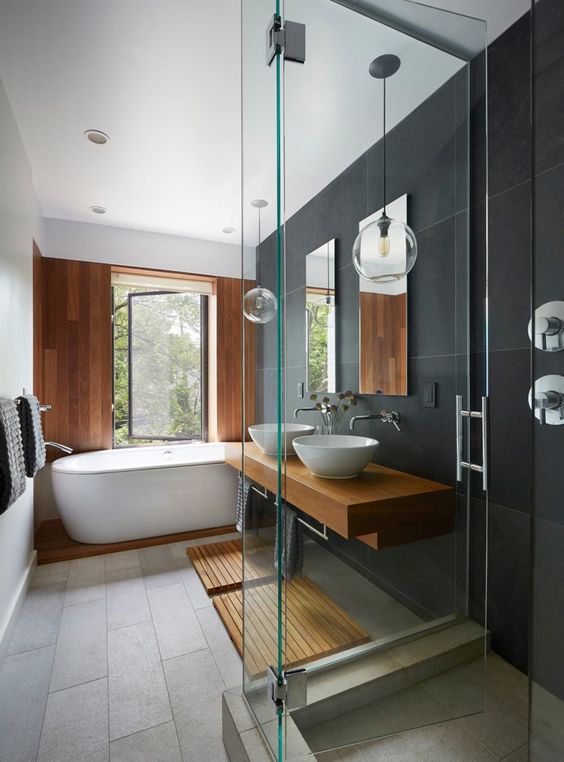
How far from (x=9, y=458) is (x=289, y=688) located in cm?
150

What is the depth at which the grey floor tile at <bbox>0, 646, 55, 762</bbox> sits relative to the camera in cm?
145

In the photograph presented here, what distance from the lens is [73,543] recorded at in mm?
3135

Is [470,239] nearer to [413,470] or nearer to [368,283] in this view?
[368,283]

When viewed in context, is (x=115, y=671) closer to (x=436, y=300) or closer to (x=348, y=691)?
(x=348, y=691)

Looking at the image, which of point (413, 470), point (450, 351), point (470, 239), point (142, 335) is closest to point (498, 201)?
point (470, 239)

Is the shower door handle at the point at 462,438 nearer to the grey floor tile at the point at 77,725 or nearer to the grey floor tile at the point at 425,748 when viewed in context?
the grey floor tile at the point at 425,748

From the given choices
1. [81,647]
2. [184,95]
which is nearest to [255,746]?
[81,647]

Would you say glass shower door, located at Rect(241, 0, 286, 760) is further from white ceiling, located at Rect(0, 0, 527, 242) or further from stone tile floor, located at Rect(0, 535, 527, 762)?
stone tile floor, located at Rect(0, 535, 527, 762)

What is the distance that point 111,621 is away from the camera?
224 cm

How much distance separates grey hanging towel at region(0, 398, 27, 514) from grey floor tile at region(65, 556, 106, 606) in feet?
3.04

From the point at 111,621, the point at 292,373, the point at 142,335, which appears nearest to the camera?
the point at 292,373

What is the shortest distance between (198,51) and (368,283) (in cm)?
146

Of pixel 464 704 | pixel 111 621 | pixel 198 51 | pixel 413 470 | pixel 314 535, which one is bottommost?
pixel 111 621

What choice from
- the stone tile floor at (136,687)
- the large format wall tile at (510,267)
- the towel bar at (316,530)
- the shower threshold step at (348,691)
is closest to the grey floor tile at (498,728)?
the stone tile floor at (136,687)
